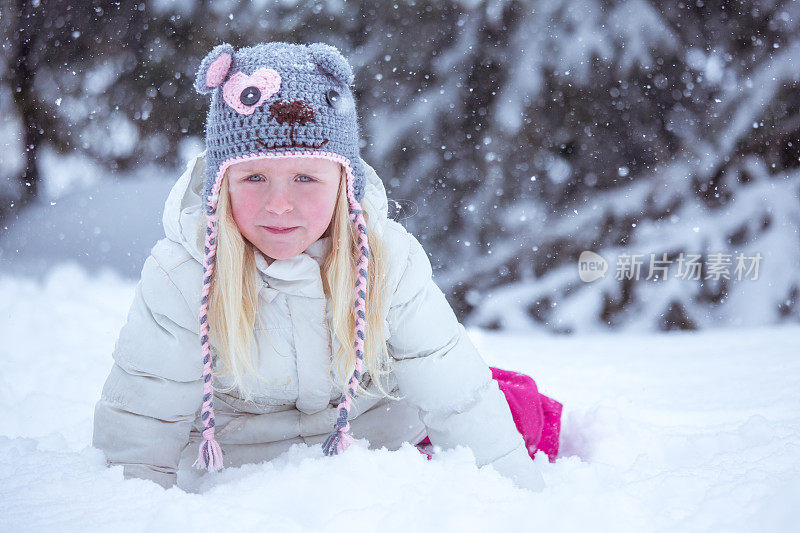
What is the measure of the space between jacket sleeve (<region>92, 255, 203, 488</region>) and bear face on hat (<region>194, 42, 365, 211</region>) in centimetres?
22

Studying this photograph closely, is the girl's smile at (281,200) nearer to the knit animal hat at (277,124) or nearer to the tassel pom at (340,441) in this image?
the knit animal hat at (277,124)

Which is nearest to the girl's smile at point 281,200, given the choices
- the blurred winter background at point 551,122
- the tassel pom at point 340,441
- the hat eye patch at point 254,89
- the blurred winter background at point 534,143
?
the hat eye patch at point 254,89

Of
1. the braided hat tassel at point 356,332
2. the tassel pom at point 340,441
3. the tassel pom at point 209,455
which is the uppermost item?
the braided hat tassel at point 356,332

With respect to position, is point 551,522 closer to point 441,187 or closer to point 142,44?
point 441,187

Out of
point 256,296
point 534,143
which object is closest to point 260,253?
point 256,296

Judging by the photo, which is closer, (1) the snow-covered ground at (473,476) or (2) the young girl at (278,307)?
(1) the snow-covered ground at (473,476)

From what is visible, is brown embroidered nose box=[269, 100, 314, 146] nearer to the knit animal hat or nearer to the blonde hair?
the knit animal hat

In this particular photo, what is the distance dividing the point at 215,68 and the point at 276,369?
0.62 meters

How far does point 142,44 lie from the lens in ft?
10.4

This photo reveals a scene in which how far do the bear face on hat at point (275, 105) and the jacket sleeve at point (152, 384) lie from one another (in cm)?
22

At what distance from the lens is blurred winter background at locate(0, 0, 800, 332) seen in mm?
3021

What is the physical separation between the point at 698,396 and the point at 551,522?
166 centimetres

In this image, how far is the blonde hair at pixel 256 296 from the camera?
3.91ft

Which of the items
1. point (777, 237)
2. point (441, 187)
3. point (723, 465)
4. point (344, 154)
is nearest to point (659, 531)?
point (723, 465)
